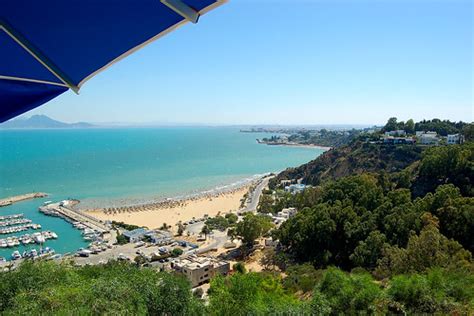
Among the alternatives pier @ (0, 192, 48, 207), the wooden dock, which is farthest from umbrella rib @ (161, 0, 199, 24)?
pier @ (0, 192, 48, 207)

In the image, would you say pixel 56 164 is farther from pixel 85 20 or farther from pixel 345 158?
pixel 85 20

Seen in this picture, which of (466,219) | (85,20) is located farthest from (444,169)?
(85,20)

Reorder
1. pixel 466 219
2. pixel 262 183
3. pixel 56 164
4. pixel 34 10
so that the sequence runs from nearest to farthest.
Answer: pixel 34 10 → pixel 466 219 → pixel 262 183 → pixel 56 164

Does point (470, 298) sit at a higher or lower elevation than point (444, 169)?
lower

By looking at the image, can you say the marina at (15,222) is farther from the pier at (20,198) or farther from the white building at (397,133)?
the white building at (397,133)

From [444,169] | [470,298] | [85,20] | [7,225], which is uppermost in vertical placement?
[85,20]

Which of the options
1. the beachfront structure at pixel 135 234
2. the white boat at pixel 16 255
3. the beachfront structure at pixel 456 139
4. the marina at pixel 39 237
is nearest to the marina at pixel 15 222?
the marina at pixel 39 237

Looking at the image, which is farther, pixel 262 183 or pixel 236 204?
pixel 262 183
